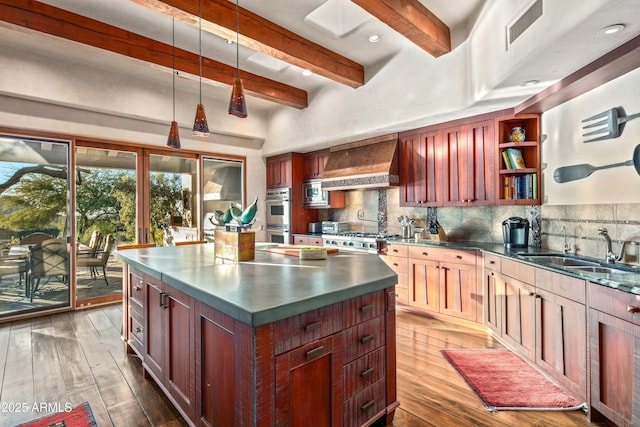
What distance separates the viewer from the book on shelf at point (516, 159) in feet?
11.0

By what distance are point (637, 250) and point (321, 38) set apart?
3.32 metres

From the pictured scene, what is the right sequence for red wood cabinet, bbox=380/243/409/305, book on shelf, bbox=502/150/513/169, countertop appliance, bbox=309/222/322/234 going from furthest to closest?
countertop appliance, bbox=309/222/322/234 → red wood cabinet, bbox=380/243/409/305 → book on shelf, bbox=502/150/513/169

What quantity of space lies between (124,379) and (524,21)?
3.87m

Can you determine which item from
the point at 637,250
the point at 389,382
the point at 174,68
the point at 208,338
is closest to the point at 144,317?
the point at 208,338

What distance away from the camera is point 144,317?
2299 millimetres

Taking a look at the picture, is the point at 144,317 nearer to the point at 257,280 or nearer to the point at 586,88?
the point at 257,280

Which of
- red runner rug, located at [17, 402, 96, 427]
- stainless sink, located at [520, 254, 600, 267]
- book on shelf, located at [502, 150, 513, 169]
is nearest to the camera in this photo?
red runner rug, located at [17, 402, 96, 427]

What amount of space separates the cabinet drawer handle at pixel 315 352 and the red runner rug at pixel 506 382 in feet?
4.56

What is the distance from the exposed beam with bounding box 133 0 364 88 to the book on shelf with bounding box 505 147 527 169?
2012 mm

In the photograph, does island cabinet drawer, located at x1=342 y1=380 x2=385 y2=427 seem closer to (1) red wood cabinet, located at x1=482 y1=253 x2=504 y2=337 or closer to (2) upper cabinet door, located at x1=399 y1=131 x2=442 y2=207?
(1) red wood cabinet, located at x1=482 y1=253 x2=504 y2=337

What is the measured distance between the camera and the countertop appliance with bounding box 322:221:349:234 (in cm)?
528

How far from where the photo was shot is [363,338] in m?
1.65

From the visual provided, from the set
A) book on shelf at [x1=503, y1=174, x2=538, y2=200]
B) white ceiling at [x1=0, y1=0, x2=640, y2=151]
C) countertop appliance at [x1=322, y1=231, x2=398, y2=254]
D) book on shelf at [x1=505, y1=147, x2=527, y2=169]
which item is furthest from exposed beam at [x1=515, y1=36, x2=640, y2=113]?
countertop appliance at [x1=322, y1=231, x2=398, y2=254]

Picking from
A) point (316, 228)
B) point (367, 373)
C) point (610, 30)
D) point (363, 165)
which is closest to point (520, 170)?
point (610, 30)
